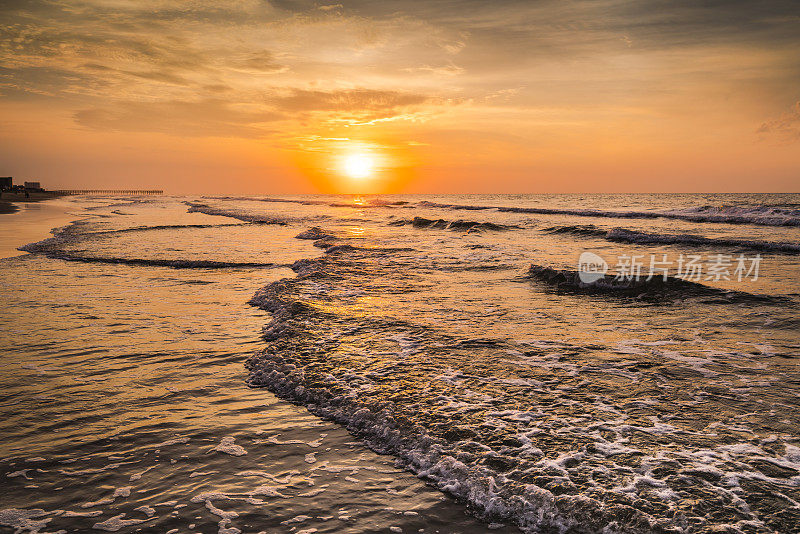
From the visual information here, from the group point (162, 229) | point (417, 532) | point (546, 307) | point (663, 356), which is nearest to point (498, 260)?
point (546, 307)

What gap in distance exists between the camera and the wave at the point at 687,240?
21.6 metres

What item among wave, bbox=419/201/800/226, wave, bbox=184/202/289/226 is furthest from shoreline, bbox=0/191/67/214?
wave, bbox=419/201/800/226

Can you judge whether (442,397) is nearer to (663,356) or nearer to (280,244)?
(663,356)

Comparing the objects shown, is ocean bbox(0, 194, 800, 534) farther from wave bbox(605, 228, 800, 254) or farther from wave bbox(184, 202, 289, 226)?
wave bbox(184, 202, 289, 226)

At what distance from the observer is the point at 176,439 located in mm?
4691

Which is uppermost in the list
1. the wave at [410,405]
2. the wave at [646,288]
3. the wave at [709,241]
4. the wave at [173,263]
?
the wave at [709,241]

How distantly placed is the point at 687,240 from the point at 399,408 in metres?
26.0

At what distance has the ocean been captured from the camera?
146 inches

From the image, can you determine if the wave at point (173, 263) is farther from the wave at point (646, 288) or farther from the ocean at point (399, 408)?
the wave at point (646, 288)

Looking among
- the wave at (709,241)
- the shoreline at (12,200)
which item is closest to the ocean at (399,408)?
the wave at (709,241)

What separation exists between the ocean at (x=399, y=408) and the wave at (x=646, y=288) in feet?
0.32

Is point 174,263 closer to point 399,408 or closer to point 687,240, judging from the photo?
point 399,408

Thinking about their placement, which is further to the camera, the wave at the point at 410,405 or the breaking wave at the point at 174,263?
the breaking wave at the point at 174,263

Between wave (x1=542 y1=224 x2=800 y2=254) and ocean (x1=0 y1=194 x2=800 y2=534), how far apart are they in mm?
12430
